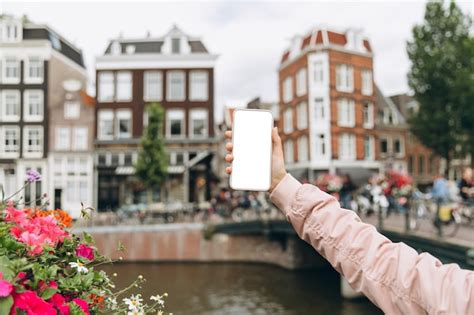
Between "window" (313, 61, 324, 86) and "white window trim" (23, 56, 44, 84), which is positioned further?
"window" (313, 61, 324, 86)

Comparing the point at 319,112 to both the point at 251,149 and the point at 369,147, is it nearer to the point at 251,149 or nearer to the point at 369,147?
the point at 369,147

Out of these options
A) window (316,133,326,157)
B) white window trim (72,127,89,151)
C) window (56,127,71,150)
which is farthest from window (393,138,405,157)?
window (56,127,71,150)

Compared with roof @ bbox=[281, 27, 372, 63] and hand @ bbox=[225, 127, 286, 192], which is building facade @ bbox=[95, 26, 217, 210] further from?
hand @ bbox=[225, 127, 286, 192]

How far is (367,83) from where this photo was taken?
2814 cm

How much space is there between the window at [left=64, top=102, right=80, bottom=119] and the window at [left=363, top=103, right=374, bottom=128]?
15.4 metres

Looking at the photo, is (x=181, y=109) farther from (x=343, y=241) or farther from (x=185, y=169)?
(x=343, y=241)

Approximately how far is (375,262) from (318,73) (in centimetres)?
2681

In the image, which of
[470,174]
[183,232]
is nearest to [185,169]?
[183,232]

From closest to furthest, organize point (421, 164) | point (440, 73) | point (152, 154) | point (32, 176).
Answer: point (32, 176), point (440, 73), point (152, 154), point (421, 164)

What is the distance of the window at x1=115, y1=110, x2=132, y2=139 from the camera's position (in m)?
25.9

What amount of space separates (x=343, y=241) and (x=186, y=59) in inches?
1019

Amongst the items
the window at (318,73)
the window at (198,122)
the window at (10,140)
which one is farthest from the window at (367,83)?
the window at (10,140)

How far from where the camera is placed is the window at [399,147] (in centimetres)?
3133

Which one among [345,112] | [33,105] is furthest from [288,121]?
[33,105]
